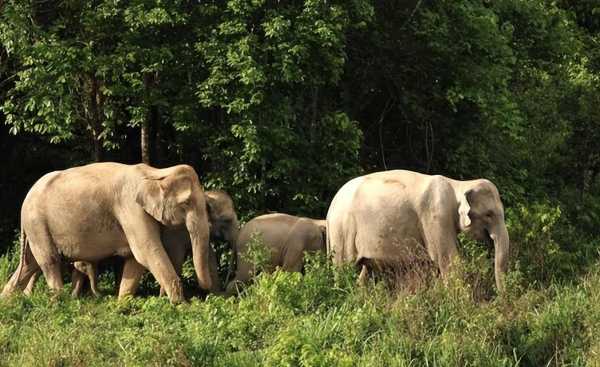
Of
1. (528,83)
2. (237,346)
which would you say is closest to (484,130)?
(528,83)

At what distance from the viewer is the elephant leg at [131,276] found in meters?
11.9

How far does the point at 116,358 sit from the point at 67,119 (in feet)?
13.6

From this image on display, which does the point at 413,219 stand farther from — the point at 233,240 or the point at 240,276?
the point at 233,240

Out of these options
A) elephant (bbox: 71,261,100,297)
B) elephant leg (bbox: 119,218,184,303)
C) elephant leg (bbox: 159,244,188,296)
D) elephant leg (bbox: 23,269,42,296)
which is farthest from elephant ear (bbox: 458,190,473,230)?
elephant leg (bbox: 23,269,42,296)

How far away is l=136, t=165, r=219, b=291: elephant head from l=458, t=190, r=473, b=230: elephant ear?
2.66 meters

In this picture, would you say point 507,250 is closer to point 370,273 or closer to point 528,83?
point 370,273

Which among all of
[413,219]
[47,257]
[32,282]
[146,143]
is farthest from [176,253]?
[413,219]

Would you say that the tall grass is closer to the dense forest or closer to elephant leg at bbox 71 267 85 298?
the dense forest

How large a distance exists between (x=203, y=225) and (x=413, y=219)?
2.21m

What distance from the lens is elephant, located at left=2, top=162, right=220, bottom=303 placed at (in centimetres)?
1153

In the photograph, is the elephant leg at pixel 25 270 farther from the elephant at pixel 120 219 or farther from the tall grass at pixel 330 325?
the tall grass at pixel 330 325

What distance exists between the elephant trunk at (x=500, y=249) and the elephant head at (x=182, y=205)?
9.77ft

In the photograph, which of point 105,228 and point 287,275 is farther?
point 105,228

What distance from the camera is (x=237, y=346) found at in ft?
30.9
